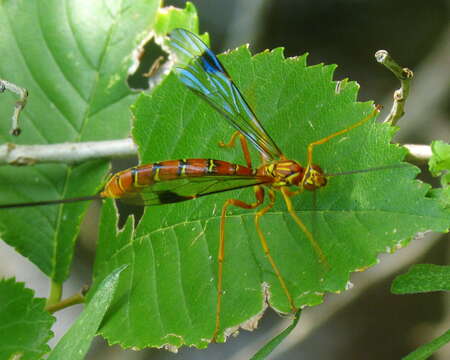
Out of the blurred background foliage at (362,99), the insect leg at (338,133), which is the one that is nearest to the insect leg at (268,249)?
the insect leg at (338,133)

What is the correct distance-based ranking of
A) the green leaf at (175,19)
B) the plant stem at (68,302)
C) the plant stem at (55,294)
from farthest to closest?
the green leaf at (175,19)
the plant stem at (55,294)
the plant stem at (68,302)

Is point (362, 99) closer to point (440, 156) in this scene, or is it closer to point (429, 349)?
point (440, 156)

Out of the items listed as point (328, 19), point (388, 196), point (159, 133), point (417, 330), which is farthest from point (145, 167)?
point (328, 19)

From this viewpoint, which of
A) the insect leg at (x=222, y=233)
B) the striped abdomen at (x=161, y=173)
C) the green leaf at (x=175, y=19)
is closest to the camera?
the insect leg at (x=222, y=233)

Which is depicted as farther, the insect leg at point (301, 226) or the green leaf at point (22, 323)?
the green leaf at point (22, 323)

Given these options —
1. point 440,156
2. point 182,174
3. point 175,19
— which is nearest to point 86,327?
point 182,174

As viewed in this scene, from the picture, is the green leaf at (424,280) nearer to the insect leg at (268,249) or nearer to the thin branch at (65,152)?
the insect leg at (268,249)

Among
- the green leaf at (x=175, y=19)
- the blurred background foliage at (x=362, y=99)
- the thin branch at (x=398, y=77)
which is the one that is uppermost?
the green leaf at (x=175, y=19)
